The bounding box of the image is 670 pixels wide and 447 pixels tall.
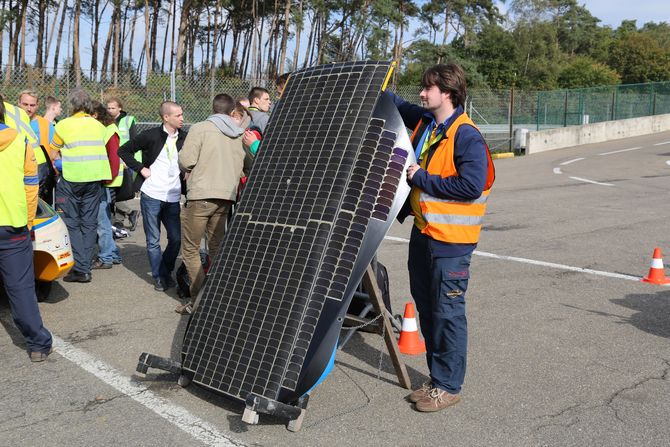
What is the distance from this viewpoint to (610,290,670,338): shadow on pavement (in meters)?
5.73

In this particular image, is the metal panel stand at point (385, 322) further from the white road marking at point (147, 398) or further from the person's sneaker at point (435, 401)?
the white road marking at point (147, 398)

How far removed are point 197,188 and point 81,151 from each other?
1.94 m

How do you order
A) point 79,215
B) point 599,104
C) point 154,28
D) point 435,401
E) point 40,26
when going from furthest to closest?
point 154,28 < point 40,26 < point 599,104 < point 79,215 < point 435,401

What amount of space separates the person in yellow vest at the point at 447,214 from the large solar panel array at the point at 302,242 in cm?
21

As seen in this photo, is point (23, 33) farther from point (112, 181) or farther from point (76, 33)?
point (112, 181)

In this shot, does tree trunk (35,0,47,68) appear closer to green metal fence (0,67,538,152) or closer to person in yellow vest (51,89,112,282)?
green metal fence (0,67,538,152)

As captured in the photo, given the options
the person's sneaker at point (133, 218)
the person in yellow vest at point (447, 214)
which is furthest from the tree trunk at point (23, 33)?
the person in yellow vest at point (447, 214)

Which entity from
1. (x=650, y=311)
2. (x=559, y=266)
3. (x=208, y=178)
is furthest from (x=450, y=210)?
(x=559, y=266)

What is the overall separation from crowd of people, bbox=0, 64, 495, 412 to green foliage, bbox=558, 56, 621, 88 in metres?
55.1

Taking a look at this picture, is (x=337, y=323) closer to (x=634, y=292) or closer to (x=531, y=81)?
(x=634, y=292)

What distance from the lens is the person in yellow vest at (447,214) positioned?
157 inches

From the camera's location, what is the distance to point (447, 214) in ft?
13.3

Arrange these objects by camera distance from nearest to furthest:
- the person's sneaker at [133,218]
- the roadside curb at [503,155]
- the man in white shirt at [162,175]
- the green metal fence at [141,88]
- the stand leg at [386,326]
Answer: the stand leg at [386,326] → the man in white shirt at [162,175] → the person's sneaker at [133,218] → the green metal fence at [141,88] → the roadside curb at [503,155]

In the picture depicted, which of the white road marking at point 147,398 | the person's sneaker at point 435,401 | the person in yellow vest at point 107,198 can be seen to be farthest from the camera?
the person in yellow vest at point 107,198
